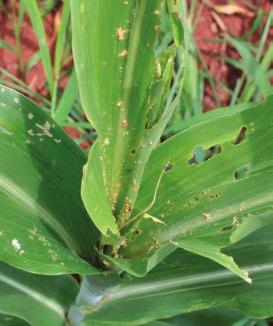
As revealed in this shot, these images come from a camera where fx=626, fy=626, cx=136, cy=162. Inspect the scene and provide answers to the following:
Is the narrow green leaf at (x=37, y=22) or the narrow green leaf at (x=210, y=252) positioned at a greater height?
the narrow green leaf at (x=37, y=22)

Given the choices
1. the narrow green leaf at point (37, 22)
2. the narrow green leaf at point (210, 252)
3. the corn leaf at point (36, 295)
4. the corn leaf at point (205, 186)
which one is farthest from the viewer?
the narrow green leaf at point (37, 22)

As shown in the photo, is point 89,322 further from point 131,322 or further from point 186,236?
point 186,236

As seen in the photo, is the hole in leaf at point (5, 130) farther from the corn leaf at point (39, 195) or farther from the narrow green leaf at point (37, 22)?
the narrow green leaf at point (37, 22)

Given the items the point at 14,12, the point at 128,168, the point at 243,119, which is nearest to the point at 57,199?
the point at 128,168

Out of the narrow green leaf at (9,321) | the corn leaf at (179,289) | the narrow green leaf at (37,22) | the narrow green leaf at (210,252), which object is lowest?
the narrow green leaf at (9,321)

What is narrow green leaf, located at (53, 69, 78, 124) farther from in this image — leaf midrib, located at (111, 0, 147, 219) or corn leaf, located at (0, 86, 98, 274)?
leaf midrib, located at (111, 0, 147, 219)

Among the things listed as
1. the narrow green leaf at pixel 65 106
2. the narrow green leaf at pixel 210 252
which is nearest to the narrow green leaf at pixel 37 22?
the narrow green leaf at pixel 65 106

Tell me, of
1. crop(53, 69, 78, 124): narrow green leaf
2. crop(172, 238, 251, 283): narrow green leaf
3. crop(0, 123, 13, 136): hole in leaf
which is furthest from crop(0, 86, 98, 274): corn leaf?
crop(53, 69, 78, 124): narrow green leaf

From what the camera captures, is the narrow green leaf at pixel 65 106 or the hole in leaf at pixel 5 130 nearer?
the hole in leaf at pixel 5 130
